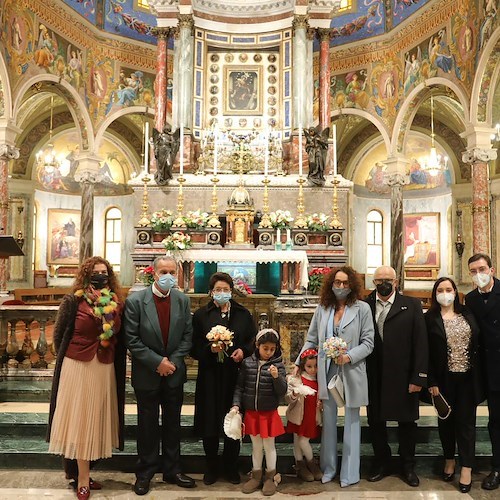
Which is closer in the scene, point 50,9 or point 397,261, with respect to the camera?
point 50,9

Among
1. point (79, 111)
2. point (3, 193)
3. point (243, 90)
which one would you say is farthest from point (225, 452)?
point (79, 111)

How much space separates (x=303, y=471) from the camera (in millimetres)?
4539

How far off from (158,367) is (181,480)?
3.06 ft

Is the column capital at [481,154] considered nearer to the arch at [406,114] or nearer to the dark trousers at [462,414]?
the arch at [406,114]

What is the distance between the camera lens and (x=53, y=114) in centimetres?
2050

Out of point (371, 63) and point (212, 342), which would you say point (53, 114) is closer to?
point (371, 63)

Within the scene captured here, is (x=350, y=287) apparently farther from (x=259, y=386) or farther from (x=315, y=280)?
(x=315, y=280)

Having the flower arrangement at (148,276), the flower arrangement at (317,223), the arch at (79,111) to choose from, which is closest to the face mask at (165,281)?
the flower arrangement at (148,276)

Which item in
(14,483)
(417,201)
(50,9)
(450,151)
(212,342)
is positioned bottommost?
(14,483)

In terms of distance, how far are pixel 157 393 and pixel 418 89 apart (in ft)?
44.9

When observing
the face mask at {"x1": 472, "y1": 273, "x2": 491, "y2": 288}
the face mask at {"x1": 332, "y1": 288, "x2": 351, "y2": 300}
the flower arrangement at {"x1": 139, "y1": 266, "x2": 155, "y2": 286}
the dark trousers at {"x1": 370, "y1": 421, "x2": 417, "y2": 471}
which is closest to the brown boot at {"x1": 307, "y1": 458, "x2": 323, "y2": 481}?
the dark trousers at {"x1": 370, "y1": 421, "x2": 417, "y2": 471}

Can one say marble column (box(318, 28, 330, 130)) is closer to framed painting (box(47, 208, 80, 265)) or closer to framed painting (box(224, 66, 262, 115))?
framed painting (box(224, 66, 262, 115))

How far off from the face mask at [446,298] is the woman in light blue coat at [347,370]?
0.60 metres

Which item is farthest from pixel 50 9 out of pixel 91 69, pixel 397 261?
pixel 397 261
